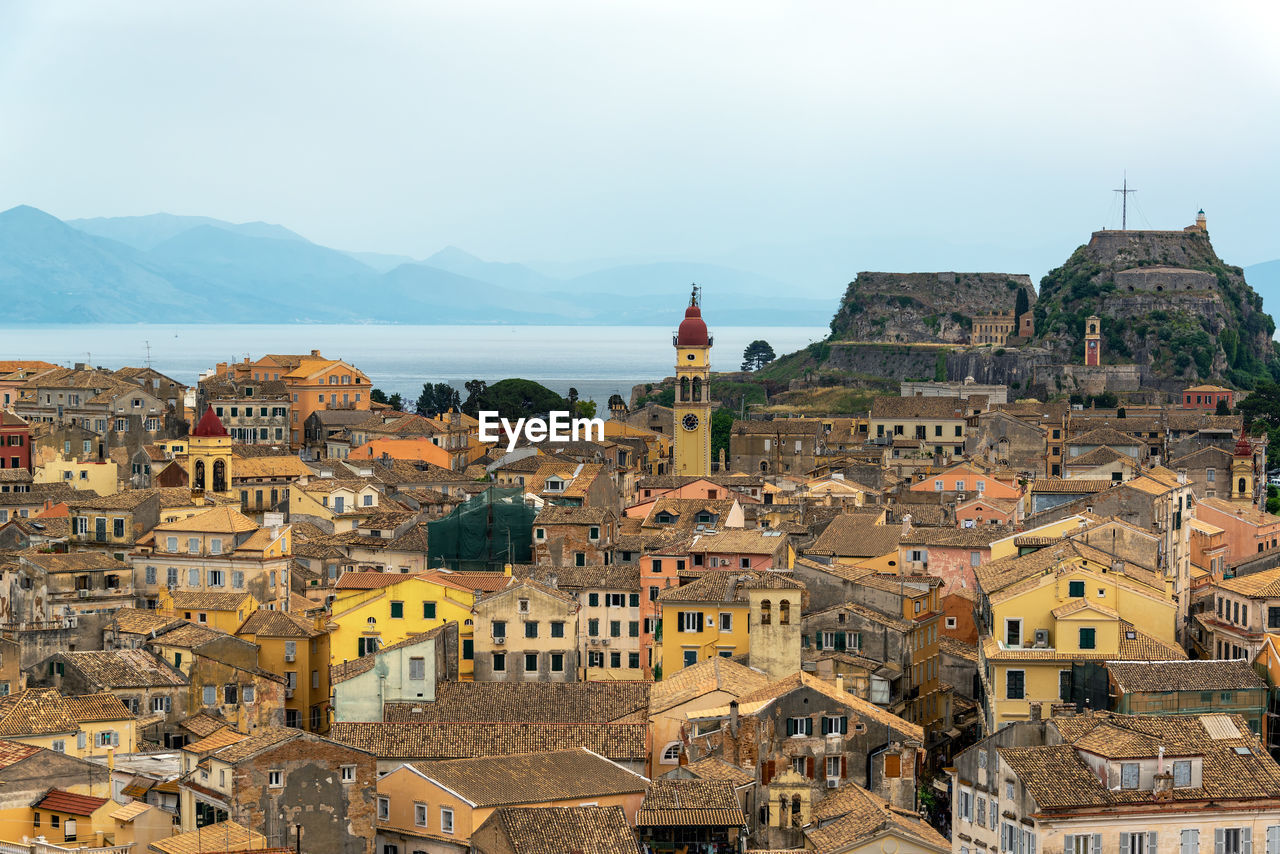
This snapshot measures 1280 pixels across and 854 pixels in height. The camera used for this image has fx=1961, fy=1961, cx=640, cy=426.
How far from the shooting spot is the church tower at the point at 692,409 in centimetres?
9938

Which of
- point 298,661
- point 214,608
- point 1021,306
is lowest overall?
point 298,661

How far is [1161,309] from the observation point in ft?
505

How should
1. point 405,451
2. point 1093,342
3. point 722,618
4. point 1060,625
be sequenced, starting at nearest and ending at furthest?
point 1060,625 < point 722,618 < point 405,451 < point 1093,342

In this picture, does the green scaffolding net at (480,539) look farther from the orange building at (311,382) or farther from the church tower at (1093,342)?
the church tower at (1093,342)

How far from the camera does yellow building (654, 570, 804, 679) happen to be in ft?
155

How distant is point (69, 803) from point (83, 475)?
1851 inches

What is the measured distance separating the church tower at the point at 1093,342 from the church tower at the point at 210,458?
88603 mm

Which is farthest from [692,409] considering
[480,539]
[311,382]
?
[480,539]

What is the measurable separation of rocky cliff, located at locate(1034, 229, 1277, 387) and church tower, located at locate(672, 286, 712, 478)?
190 ft

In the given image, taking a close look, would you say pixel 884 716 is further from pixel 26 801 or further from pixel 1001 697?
pixel 26 801

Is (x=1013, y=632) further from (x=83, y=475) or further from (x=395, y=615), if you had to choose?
(x=83, y=475)

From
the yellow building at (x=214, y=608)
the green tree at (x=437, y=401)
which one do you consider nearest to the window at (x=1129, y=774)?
the yellow building at (x=214, y=608)

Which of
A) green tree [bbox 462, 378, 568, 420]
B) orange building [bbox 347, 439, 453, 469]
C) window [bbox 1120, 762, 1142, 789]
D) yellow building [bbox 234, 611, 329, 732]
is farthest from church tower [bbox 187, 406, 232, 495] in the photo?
window [bbox 1120, 762, 1142, 789]

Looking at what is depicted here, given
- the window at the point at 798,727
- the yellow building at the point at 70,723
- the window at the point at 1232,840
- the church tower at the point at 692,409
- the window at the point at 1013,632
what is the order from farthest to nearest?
the church tower at the point at 692,409, the window at the point at 1013,632, the yellow building at the point at 70,723, the window at the point at 798,727, the window at the point at 1232,840
